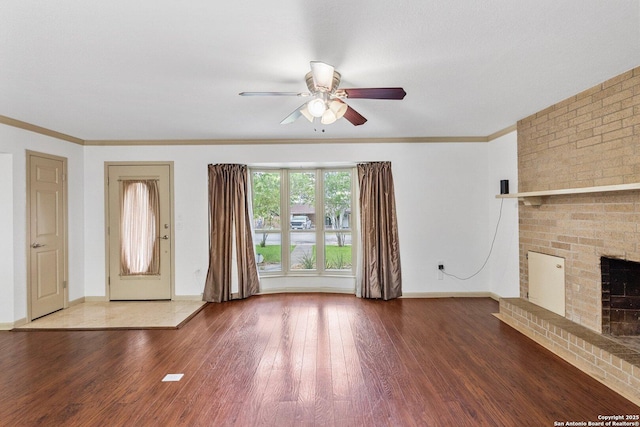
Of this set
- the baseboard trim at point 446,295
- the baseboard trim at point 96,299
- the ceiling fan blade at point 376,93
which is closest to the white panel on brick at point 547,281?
the baseboard trim at point 446,295

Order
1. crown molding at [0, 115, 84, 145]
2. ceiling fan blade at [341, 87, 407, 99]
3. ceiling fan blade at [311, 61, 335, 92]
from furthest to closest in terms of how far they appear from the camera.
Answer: crown molding at [0, 115, 84, 145] → ceiling fan blade at [341, 87, 407, 99] → ceiling fan blade at [311, 61, 335, 92]

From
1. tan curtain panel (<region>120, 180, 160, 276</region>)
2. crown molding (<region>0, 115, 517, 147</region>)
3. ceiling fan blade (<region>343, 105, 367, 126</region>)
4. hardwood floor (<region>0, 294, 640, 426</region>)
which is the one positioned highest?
crown molding (<region>0, 115, 517, 147</region>)

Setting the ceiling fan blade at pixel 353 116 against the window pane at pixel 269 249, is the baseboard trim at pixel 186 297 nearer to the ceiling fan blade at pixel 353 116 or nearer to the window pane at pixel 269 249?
the window pane at pixel 269 249

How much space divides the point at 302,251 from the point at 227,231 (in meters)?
1.29

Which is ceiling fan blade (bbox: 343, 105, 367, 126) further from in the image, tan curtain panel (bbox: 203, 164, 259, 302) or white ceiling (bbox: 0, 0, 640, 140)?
tan curtain panel (bbox: 203, 164, 259, 302)

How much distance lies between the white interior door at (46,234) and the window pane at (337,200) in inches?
150

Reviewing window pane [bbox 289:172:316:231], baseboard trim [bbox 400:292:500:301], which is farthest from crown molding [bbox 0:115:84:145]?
baseboard trim [bbox 400:292:500:301]

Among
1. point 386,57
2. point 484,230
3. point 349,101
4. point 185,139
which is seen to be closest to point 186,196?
point 185,139

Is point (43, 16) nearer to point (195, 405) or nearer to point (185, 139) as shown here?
point (195, 405)

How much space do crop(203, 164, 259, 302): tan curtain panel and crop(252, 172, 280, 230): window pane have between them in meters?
0.39

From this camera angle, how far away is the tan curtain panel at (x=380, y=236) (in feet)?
16.2

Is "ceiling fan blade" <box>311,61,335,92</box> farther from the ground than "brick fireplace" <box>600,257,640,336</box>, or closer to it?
farther from the ground

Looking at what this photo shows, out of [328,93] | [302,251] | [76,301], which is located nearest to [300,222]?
[302,251]

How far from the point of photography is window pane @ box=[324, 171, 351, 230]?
545 cm
